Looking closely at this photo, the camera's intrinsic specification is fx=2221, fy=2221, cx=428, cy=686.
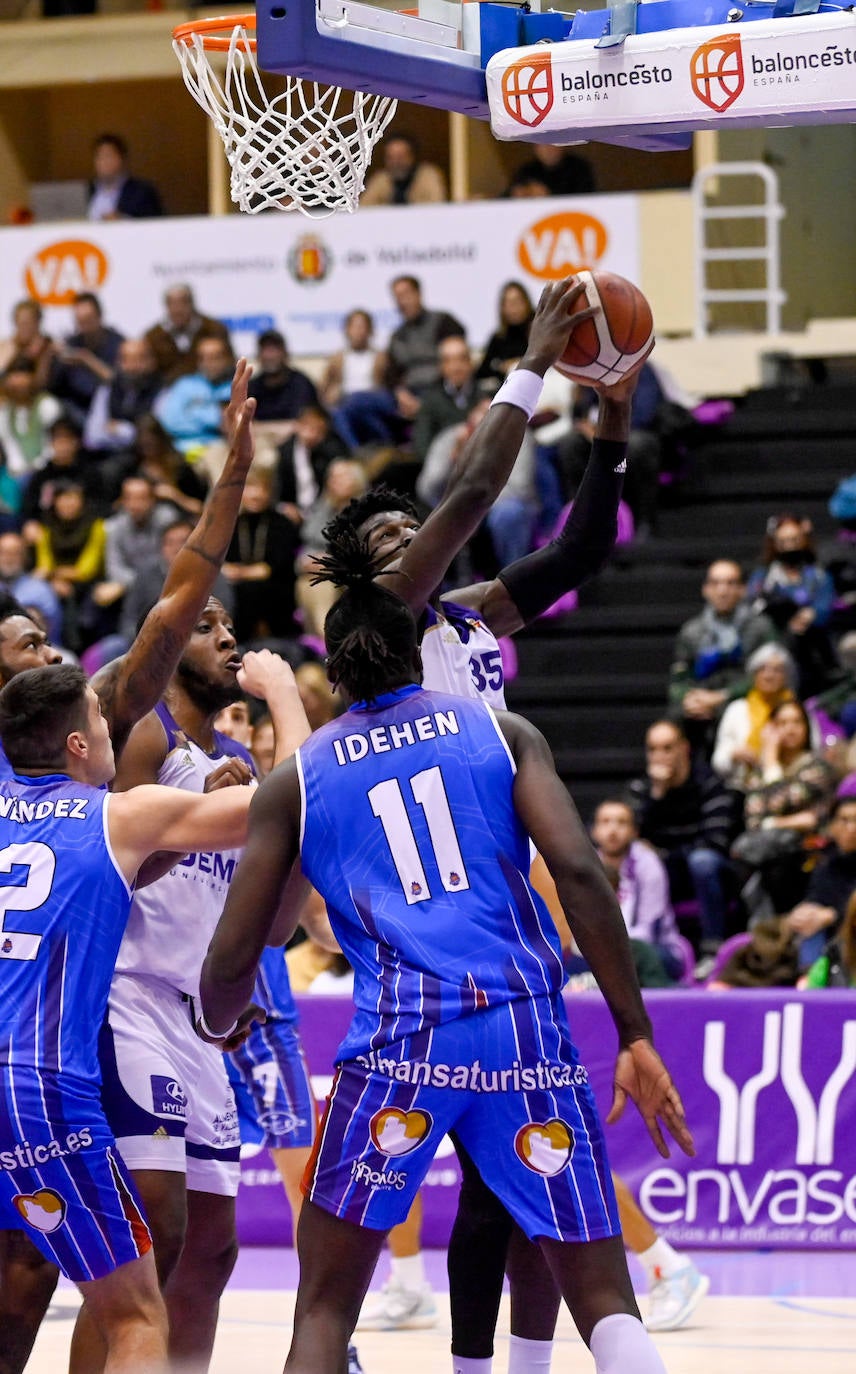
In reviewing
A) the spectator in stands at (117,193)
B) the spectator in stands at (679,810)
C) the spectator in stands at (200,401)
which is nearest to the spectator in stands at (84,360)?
the spectator in stands at (200,401)

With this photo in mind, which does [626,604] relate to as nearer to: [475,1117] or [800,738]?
[800,738]

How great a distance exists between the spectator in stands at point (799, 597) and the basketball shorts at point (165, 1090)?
23.8 feet

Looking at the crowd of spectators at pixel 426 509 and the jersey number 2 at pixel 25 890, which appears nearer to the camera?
the jersey number 2 at pixel 25 890

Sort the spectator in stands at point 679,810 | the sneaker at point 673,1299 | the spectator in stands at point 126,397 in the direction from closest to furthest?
the sneaker at point 673,1299 → the spectator in stands at point 679,810 → the spectator in stands at point 126,397

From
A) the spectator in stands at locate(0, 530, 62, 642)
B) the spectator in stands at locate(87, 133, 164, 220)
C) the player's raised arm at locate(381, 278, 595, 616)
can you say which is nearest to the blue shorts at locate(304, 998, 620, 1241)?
the player's raised arm at locate(381, 278, 595, 616)

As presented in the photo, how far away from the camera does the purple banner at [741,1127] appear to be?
8.48 metres

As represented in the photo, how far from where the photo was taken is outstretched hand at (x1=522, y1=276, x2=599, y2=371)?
5230 millimetres

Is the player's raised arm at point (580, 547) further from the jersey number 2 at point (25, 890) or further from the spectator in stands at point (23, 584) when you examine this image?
the spectator in stands at point (23, 584)

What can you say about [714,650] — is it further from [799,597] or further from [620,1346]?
[620,1346]

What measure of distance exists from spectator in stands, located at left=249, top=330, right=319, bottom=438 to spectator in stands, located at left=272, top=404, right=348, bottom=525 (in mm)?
596

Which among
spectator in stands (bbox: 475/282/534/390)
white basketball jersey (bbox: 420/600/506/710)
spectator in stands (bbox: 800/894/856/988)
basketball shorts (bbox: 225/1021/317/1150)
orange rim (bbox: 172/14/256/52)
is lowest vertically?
spectator in stands (bbox: 800/894/856/988)

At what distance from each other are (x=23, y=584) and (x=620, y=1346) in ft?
33.3

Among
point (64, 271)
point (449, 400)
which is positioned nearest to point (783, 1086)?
point (449, 400)

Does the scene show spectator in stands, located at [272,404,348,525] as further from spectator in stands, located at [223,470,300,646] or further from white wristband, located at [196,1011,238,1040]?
white wristband, located at [196,1011,238,1040]
